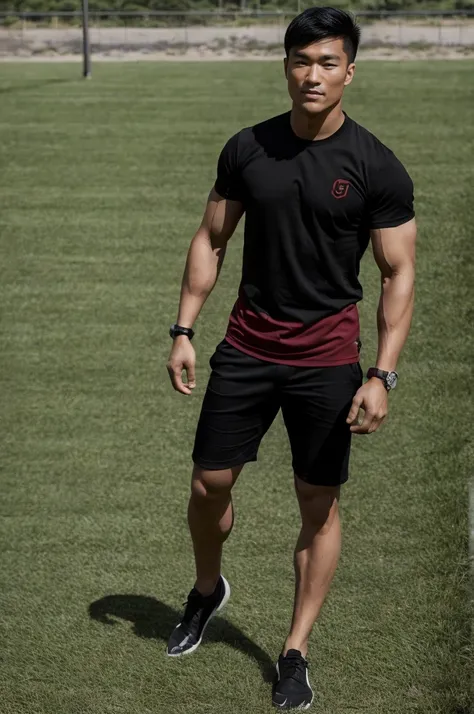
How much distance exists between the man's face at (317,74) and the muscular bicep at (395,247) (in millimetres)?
435

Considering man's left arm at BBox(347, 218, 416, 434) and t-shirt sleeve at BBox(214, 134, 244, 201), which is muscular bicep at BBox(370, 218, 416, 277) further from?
t-shirt sleeve at BBox(214, 134, 244, 201)

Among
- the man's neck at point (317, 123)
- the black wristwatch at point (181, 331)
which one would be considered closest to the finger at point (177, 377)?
the black wristwatch at point (181, 331)

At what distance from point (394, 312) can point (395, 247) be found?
0.68ft

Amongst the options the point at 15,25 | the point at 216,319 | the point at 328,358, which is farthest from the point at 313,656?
the point at 15,25

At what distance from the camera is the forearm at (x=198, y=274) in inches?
155

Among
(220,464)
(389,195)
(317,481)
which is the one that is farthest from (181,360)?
(389,195)

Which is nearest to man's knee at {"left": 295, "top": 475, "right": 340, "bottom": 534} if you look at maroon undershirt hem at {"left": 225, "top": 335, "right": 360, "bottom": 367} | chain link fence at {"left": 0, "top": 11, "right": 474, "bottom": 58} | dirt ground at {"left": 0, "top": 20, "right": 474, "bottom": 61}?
maroon undershirt hem at {"left": 225, "top": 335, "right": 360, "bottom": 367}

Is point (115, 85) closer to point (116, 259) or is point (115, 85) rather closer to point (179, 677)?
point (116, 259)

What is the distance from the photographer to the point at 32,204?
1070cm

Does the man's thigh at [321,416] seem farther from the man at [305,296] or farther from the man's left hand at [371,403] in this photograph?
the man's left hand at [371,403]

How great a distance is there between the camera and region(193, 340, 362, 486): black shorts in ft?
12.6

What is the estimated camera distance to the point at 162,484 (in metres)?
5.89

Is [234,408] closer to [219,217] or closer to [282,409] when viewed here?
[282,409]

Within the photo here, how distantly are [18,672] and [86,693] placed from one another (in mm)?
305
